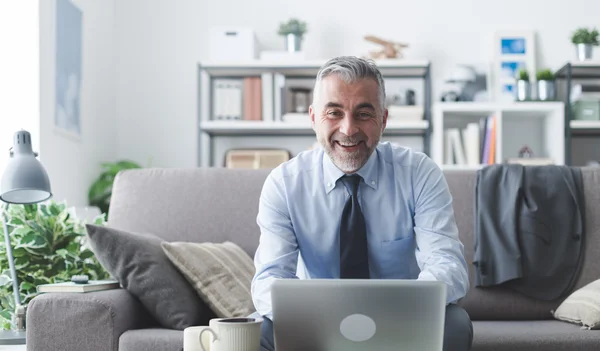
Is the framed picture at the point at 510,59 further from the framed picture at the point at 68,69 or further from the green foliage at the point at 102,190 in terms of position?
the framed picture at the point at 68,69

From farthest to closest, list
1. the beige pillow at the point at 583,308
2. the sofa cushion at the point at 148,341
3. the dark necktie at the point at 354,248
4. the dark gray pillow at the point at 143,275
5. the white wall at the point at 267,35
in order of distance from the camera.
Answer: the white wall at the point at 267,35 → the beige pillow at the point at 583,308 → the dark gray pillow at the point at 143,275 → the sofa cushion at the point at 148,341 → the dark necktie at the point at 354,248

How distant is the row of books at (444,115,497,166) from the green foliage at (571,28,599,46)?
2.36 feet

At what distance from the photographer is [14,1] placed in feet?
11.8

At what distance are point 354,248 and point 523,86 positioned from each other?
9.76 feet

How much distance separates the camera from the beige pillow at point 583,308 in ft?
7.40

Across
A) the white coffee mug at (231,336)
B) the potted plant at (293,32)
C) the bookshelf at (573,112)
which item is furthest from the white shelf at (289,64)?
the white coffee mug at (231,336)

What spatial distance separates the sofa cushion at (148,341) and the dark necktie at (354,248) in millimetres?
506

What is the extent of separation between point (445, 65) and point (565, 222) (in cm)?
243

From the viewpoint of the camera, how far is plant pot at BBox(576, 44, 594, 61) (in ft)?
15.0

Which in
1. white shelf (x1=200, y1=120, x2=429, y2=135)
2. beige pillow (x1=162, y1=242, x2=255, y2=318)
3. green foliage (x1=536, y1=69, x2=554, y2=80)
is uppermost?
green foliage (x1=536, y1=69, x2=554, y2=80)

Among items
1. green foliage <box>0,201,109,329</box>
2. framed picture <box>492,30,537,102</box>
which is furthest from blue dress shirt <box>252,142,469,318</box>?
framed picture <box>492,30,537,102</box>

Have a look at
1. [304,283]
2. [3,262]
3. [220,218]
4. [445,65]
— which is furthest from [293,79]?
[304,283]

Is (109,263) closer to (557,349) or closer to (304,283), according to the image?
(304,283)

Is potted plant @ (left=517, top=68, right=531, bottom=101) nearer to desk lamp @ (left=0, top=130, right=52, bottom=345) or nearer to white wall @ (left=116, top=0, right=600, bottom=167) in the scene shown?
white wall @ (left=116, top=0, right=600, bottom=167)
